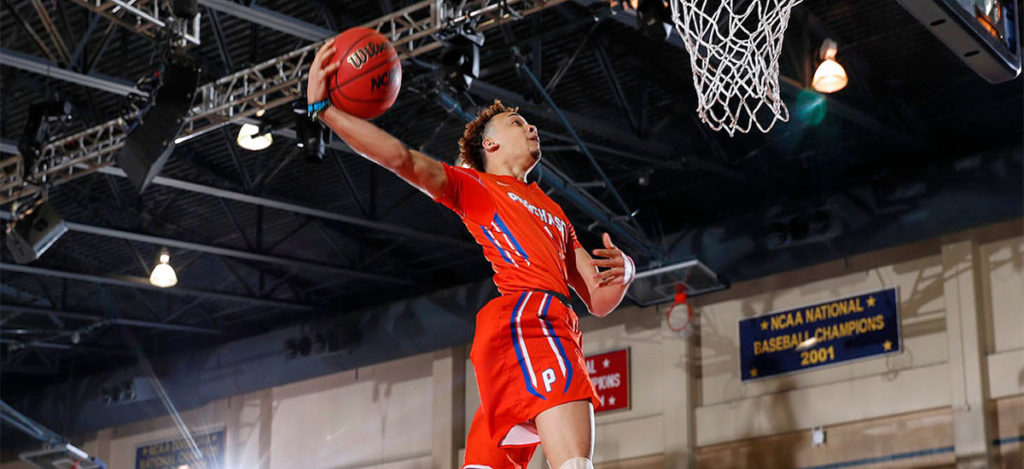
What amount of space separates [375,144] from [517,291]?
80cm

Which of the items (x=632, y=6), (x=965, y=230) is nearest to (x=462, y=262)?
(x=965, y=230)

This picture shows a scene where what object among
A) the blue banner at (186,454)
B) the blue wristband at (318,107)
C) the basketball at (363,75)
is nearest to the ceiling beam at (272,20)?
the basketball at (363,75)

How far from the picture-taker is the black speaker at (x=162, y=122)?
11023 mm

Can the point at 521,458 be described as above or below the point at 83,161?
below

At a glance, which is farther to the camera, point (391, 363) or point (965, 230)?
point (391, 363)

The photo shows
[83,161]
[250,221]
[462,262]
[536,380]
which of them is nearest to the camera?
[536,380]

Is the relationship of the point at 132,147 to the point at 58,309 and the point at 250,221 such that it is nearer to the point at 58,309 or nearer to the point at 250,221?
the point at 250,221

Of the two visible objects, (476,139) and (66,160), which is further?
(66,160)

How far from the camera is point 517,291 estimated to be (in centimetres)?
480

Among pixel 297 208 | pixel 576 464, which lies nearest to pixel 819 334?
pixel 297 208

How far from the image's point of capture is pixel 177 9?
10602 mm

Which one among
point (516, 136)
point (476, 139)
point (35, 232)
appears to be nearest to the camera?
point (516, 136)

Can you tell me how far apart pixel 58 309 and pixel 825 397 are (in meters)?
11.5

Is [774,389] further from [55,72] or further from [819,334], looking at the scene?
[55,72]
